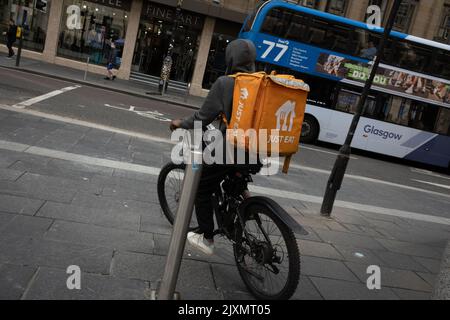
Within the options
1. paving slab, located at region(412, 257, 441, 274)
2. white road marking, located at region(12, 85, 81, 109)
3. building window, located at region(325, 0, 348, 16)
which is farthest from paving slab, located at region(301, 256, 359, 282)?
building window, located at region(325, 0, 348, 16)

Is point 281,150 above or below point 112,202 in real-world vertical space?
above

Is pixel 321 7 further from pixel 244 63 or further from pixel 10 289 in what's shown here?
pixel 10 289

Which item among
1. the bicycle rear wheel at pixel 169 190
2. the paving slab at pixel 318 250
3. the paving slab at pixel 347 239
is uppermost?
the bicycle rear wheel at pixel 169 190

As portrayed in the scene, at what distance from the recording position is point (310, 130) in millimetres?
14695

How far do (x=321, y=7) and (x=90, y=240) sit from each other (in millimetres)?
21905

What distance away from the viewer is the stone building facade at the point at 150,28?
71.7 ft

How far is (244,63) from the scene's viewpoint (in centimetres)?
350

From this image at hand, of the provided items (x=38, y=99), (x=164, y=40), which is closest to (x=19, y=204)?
(x=38, y=99)

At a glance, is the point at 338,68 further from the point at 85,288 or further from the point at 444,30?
the point at 85,288

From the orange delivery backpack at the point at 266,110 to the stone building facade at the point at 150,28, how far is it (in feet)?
63.8

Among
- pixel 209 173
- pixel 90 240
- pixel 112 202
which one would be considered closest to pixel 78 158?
pixel 112 202

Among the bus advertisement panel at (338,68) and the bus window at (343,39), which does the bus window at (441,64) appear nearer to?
the bus advertisement panel at (338,68)

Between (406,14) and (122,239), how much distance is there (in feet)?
77.2

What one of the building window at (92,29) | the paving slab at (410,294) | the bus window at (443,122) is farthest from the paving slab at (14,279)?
the building window at (92,29)
